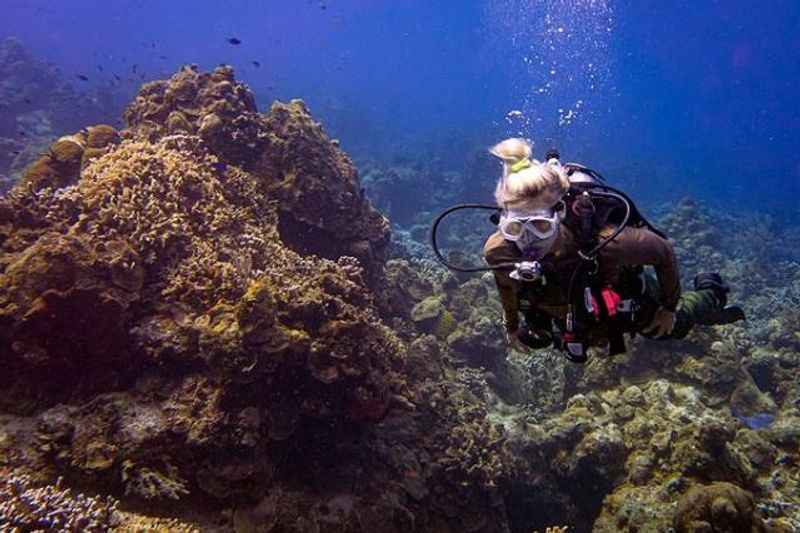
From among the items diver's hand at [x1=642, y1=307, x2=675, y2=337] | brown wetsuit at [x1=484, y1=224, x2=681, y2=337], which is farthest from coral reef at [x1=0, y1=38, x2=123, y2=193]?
diver's hand at [x1=642, y1=307, x2=675, y2=337]

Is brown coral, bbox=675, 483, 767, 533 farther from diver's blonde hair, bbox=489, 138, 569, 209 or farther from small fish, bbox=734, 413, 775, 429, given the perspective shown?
small fish, bbox=734, 413, 775, 429

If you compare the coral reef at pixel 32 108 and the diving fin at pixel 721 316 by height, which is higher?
the coral reef at pixel 32 108

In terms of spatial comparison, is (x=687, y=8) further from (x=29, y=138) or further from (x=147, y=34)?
(x=147, y=34)

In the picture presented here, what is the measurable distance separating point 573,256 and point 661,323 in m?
1.08

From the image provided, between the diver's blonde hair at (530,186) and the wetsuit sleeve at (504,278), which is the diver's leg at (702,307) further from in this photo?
the diver's blonde hair at (530,186)

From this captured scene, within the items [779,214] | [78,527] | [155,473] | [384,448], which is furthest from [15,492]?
[779,214]

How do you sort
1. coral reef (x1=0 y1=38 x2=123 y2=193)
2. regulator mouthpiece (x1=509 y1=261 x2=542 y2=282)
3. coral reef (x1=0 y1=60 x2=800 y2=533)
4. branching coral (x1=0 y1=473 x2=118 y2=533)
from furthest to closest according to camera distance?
coral reef (x1=0 y1=38 x2=123 y2=193) → coral reef (x1=0 y1=60 x2=800 y2=533) → branching coral (x1=0 y1=473 x2=118 y2=533) → regulator mouthpiece (x1=509 y1=261 x2=542 y2=282)

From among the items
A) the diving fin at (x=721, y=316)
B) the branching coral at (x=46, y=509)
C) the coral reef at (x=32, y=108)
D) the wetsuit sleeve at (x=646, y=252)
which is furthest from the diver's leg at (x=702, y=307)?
the coral reef at (x=32, y=108)

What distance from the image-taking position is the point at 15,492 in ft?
12.1

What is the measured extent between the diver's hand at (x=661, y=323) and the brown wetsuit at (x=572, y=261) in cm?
17

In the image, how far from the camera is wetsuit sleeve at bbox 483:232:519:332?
341 centimetres

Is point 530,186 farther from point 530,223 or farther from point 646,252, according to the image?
point 646,252

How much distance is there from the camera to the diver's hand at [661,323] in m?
3.75

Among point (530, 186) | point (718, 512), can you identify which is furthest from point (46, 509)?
point (718, 512)
